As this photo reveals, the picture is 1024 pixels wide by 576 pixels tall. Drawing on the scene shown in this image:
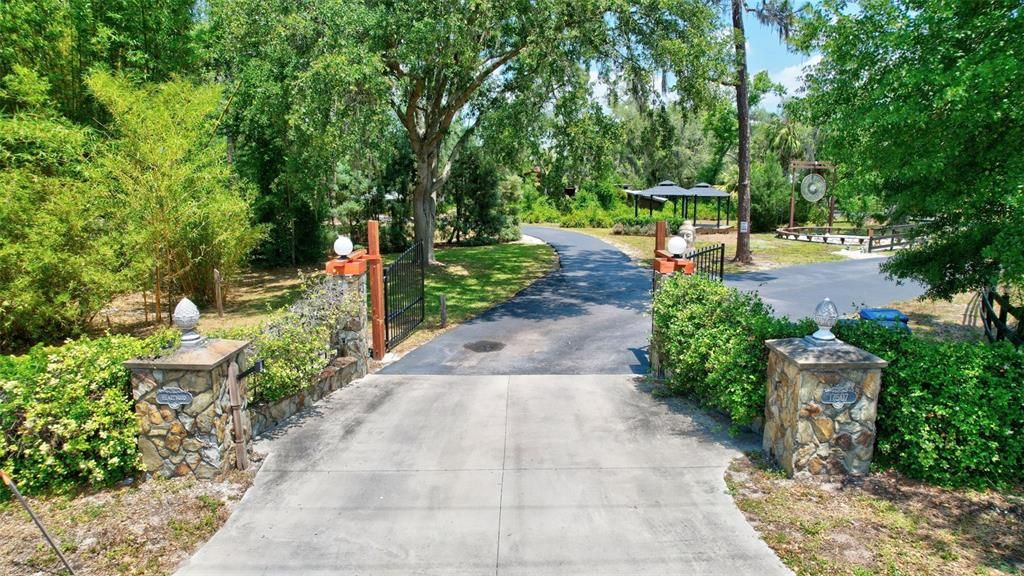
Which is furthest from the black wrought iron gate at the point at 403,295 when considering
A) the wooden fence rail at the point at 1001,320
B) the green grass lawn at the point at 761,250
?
the green grass lawn at the point at 761,250

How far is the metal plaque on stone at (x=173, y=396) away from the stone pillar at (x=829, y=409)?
543 centimetres

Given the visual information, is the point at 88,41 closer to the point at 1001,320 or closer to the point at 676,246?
the point at 676,246

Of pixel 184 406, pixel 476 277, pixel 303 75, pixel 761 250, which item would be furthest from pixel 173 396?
pixel 761 250

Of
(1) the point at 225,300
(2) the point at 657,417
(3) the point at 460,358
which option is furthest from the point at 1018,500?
(1) the point at 225,300

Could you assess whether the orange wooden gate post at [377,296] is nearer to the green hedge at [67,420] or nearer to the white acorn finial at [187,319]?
the white acorn finial at [187,319]

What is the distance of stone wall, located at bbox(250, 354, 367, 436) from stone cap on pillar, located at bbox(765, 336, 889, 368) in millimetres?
5342

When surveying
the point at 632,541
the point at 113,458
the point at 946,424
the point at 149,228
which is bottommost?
the point at 632,541

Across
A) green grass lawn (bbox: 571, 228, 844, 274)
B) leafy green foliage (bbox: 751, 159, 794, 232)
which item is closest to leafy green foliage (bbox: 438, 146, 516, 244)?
green grass lawn (bbox: 571, 228, 844, 274)

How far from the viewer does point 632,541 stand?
435 cm

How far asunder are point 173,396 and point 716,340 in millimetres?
5493

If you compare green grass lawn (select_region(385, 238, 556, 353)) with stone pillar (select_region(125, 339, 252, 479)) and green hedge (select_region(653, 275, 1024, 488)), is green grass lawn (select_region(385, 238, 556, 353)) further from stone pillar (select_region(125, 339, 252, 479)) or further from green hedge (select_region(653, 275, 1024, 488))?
green hedge (select_region(653, 275, 1024, 488))

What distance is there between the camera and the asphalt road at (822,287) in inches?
578

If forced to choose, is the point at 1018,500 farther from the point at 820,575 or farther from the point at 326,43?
the point at 326,43

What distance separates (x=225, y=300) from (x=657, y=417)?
13.3 meters
